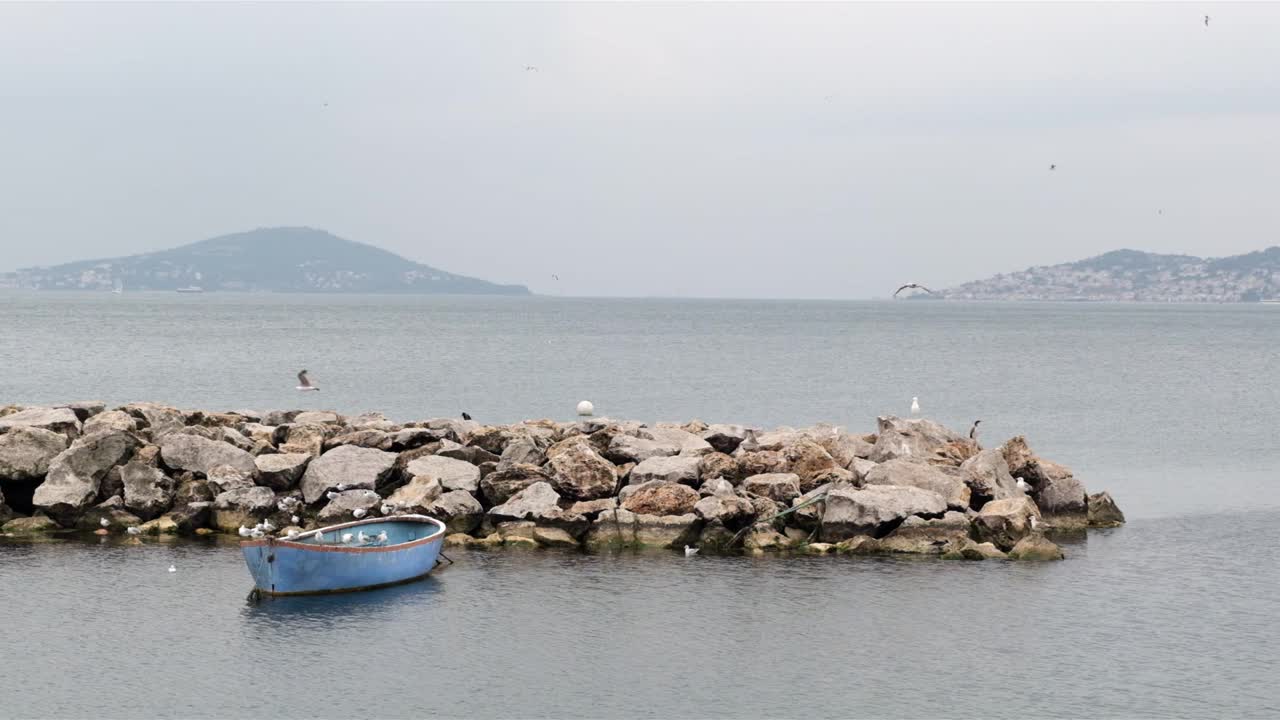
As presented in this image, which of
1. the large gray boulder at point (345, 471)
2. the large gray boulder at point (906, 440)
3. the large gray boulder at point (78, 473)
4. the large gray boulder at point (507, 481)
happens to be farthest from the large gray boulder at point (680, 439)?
the large gray boulder at point (78, 473)

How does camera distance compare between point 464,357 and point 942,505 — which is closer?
point 942,505

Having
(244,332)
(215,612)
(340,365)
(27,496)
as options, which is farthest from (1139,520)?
(244,332)

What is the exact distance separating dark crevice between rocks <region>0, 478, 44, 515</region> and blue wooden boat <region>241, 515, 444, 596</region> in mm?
10064

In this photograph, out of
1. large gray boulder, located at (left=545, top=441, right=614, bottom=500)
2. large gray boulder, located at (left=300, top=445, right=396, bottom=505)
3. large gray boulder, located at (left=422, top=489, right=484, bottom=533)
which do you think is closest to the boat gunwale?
large gray boulder, located at (left=422, top=489, right=484, bottom=533)

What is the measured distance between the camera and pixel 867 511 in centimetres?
3394

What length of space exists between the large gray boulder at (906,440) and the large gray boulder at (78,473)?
21.0m

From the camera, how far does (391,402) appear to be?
75812 mm

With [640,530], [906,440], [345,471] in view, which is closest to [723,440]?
[906,440]

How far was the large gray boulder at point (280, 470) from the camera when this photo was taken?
36188 millimetres

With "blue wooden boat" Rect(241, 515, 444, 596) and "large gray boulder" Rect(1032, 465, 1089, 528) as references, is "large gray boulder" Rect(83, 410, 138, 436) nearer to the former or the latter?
"blue wooden boat" Rect(241, 515, 444, 596)

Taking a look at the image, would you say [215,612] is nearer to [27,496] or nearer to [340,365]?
[27,496]

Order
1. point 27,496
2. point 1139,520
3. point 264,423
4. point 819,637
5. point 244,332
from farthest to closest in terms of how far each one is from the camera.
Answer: point 244,332, point 264,423, point 1139,520, point 27,496, point 819,637

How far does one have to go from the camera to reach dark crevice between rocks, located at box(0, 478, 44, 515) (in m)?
36.9

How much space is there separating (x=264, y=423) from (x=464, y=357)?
70.5m
